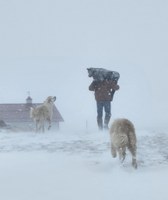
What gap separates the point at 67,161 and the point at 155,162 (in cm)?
213

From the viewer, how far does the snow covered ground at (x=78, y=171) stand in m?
8.22

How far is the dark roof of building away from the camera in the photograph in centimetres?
4506

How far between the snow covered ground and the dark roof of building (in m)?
31.5

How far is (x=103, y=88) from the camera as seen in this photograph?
1634cm

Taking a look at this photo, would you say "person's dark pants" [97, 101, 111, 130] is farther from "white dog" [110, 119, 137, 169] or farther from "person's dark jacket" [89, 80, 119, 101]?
"white dog" [110, 119, 137, 169]

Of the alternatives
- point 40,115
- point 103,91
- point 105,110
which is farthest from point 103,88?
point 40,115

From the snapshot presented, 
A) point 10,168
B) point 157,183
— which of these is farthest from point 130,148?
point 10,168

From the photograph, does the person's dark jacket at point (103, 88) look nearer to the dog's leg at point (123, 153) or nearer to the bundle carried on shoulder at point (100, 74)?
the bundle carried on shoulder at point (100, 74)

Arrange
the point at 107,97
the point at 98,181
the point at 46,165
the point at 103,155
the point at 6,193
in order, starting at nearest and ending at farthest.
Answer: the point at 6,193, the point at 98,181, the point at 46,165, the point at 103,155, the point at 107,97

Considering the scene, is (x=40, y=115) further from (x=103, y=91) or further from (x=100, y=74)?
(x=100, y=74)

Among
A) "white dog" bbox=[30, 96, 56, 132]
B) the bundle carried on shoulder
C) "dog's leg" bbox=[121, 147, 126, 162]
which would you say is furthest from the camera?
the bundle carried on shoulder

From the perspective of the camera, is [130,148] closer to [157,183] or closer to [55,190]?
[157,183]

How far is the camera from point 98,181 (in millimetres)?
8922

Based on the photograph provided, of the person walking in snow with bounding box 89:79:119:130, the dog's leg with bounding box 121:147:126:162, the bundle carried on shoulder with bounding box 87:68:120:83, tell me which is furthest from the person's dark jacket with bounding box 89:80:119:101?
the dog's leg with bounding box 121:147:126:162
